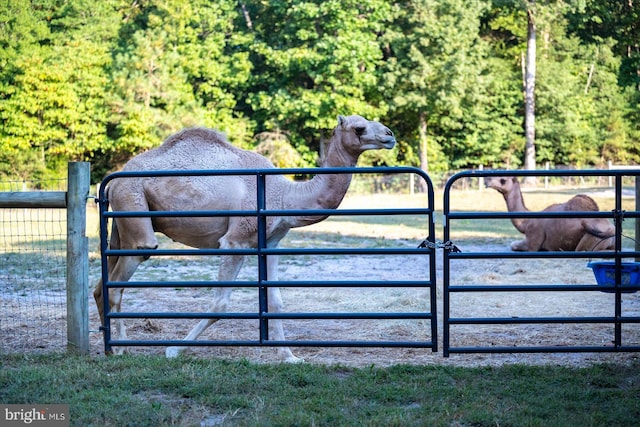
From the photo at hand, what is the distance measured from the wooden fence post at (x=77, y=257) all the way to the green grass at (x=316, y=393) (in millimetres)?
308

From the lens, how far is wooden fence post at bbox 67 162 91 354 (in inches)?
241

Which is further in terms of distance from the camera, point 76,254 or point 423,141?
point 423,141

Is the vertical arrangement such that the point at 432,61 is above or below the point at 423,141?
above

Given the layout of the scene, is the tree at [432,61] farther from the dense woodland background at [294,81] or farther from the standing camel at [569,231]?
the standing camel at [569,231]

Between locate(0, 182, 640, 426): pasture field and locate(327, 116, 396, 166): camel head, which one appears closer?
locate(0, 182, 640, 426): pasture field

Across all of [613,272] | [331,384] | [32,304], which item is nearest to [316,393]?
[331,384]

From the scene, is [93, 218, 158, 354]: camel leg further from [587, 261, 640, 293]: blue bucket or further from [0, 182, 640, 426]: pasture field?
[587, 261, 640, 293]: blue bucket

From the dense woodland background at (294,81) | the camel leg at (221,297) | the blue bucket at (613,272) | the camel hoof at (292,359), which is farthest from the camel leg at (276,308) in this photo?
the dense woodland background at (294,81)

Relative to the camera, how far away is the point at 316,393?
4.99 metres

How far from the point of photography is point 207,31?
42.1 meters

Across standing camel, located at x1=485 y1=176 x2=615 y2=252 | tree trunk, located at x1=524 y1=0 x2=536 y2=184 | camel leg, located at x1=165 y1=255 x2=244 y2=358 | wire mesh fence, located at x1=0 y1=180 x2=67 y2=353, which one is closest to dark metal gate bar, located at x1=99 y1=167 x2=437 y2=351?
camel leg, located at x1=165 y1=255 x2=244 y2=358

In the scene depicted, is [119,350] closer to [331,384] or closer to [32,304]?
[331,384]

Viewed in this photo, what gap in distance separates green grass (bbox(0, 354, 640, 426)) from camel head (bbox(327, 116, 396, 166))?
2.06 meters

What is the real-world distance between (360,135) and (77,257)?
8.30 ft
